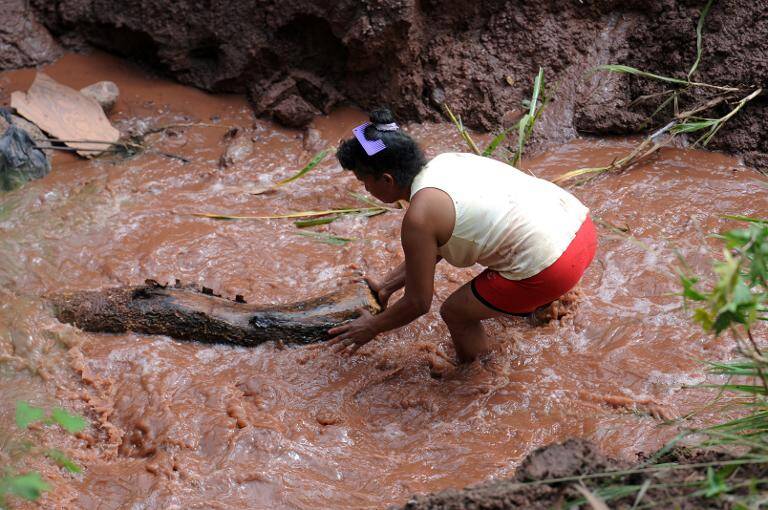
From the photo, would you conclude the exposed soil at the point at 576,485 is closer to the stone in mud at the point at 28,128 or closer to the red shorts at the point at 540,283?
the red shorts at the point at 540,283

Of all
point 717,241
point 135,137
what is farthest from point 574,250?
point 135,137

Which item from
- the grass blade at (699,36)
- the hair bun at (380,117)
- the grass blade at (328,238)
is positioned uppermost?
the grass blade at (699,36)

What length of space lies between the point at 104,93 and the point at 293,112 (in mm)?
1588

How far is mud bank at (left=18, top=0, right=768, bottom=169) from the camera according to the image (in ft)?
17.4

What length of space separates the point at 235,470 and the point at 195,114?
3847mm

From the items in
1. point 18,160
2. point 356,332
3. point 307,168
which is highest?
point 307,168

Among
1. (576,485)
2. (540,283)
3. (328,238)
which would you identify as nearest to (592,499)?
(576,485)

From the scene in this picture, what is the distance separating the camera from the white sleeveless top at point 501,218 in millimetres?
2973

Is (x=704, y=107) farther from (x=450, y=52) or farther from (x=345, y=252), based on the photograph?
(x=345, y=252)

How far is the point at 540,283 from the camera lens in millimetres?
3080

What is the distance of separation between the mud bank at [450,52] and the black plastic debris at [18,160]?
1.51 m

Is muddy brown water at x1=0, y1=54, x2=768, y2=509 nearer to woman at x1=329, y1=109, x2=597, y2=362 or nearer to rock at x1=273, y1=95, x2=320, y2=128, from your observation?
woman at x1=329, y1=109, x2=597, y2=362

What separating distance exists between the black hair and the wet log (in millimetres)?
847

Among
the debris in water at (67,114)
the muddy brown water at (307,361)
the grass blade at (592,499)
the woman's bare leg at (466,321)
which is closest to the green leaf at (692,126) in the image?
the muddy brown water at (307,361)
